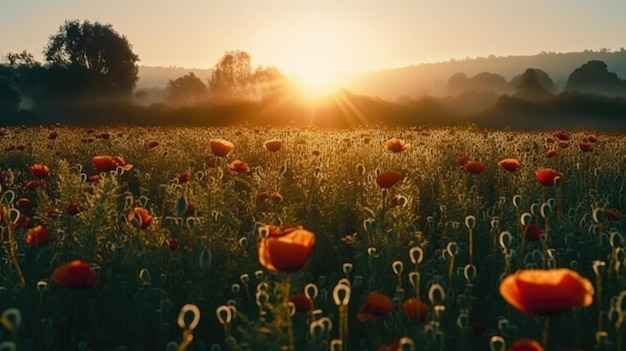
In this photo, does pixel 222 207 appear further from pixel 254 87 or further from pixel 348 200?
pixel 254 87

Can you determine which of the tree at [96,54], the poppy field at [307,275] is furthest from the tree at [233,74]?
the poppy field at [307,275]

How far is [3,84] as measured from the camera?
5444 centimetres

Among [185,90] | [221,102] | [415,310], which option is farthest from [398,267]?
[185,90]

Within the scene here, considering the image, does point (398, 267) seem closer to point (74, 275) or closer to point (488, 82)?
point (74, 275)

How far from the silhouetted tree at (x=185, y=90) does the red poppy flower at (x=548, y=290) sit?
90.6m

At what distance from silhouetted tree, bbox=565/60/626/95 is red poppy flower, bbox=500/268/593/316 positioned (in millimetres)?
109161

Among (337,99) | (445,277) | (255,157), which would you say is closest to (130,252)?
(445,277)

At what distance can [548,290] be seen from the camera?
1513mm

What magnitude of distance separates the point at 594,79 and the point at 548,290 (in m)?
113

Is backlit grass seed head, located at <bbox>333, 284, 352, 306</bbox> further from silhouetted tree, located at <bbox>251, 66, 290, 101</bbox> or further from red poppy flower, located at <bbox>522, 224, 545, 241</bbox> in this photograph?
silhouetted tree, located at <bbox>251, 66, 290, 101</bbox>

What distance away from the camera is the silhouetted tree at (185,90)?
299 ft

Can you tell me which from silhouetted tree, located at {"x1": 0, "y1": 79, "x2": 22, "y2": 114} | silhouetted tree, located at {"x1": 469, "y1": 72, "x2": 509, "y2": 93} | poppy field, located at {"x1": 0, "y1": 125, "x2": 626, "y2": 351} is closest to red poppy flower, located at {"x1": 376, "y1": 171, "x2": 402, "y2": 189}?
A: poppy field, located at {"x1": 0, "y1": 125, "x2": 626, "y2": 351}

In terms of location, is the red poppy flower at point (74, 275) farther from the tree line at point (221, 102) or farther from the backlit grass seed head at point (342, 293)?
the tree line at point (221, 102)

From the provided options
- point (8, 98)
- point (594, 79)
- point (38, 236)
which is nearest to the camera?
point (38, 236)
